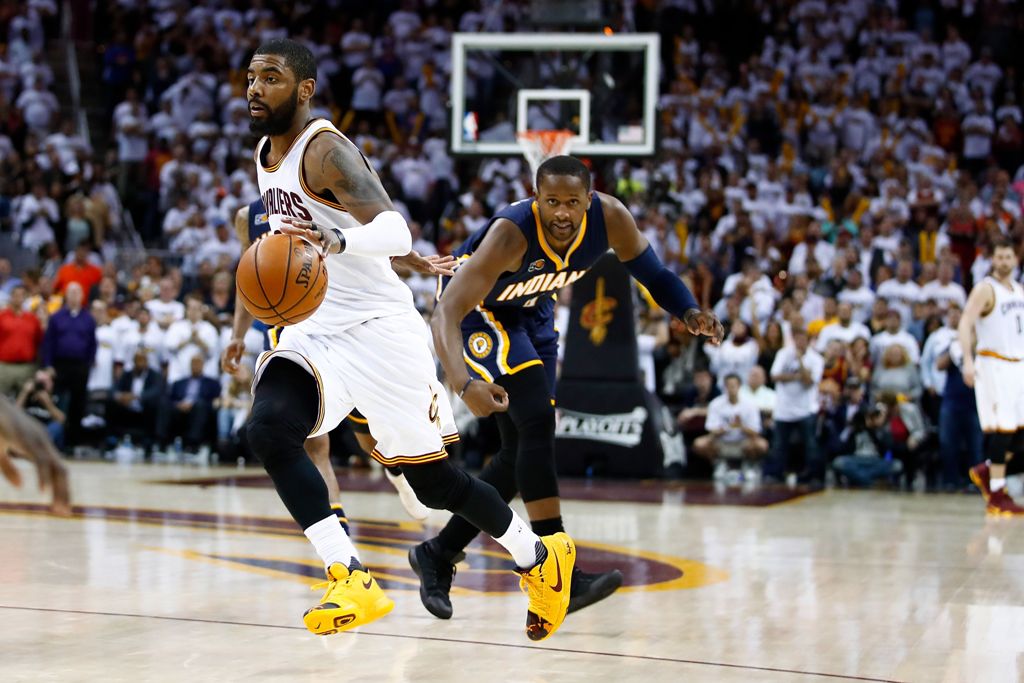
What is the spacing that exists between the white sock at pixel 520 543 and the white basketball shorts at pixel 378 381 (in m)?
0.37

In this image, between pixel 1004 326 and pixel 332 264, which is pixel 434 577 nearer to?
pixel 332 264

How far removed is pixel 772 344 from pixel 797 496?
236 cm

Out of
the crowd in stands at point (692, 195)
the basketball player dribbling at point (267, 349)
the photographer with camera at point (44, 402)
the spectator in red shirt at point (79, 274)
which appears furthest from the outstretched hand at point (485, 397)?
the spectator in red shirt at point (79, 274)

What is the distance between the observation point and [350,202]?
4.54 metres

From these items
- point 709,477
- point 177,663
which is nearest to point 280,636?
point 177,663

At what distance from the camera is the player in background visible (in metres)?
5.12

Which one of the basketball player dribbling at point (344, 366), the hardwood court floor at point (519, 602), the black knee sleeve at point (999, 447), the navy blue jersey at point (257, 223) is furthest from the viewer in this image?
the black knee sleeve at point (999, 447)

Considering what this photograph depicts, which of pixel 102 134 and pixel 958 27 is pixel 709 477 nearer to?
pixel 958 27

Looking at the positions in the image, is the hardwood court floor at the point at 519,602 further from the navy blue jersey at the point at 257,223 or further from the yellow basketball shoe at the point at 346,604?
the navy blue jersey at the point at 257,223

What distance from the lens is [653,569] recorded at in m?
6.74

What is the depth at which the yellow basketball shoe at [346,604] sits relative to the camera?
4.21 metres

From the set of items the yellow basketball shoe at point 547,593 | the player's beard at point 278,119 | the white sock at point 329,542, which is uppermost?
the player's beard at point 278,119

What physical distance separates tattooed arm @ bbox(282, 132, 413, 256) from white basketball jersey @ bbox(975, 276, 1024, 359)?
6981 mm

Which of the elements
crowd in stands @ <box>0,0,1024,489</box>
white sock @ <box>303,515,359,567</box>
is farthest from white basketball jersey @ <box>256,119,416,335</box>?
crowd in stands @ <box>0,0,1024,489</box>
